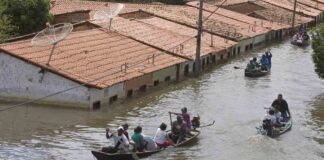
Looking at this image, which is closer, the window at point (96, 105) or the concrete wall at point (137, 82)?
Answer: the window at point (96, 105)

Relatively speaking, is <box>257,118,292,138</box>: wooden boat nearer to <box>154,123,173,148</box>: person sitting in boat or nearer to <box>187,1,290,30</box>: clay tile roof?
<box>154,123,173,148</box>: person sitting in boat

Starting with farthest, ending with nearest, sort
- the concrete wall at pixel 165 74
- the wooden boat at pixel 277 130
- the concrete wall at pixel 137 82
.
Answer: the concrete wall at pixel 165 74 → the concrete wall at pixel 137 82 → the wooden boat at pixel 277 130

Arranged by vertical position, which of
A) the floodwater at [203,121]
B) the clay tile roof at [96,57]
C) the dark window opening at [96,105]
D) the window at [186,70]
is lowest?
the floodwater at [203,121]

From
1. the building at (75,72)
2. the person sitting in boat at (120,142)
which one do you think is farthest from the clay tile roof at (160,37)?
the person sitting in boat at (120,142)

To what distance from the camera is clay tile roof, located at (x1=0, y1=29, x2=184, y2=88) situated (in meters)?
31.6

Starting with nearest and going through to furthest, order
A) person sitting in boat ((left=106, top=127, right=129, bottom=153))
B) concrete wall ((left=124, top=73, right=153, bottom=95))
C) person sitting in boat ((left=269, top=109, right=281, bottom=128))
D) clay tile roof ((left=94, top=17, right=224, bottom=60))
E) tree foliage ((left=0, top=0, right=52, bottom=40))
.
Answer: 1. person sitting in boat ((left=106, top=127, right=129, bottom=153))
2. person sitting in boat ((left=269, top=109, right=281, bottom=128))
3. concrete wall ((left=124, top=73, right=153, bottom=95))
4. tree foliage ((left=0, top=0, right=52, bottom=40))
5. clay tile roof ((left=94, top=17, right=224, bottom=60))

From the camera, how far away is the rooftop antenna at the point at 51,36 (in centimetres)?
3102

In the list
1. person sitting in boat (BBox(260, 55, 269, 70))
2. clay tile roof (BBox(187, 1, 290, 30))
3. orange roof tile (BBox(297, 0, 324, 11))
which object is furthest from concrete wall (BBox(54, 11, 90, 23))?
orange roof tile (BBox(297, 0, 324, 11))

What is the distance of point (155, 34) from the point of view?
44844mm

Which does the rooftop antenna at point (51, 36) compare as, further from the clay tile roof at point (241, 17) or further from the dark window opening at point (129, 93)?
the clay tile roof at point (241, 17)

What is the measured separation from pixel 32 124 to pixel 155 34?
701 inches

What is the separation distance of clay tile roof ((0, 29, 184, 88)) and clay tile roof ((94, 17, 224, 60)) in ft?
4.87

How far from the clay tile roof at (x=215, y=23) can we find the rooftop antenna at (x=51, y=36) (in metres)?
21.0

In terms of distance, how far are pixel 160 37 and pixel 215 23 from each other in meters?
13.7
